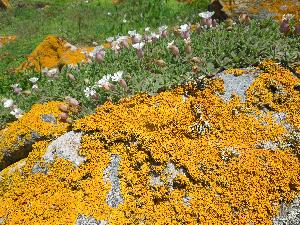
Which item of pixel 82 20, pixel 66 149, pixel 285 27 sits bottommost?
pixel 82 20

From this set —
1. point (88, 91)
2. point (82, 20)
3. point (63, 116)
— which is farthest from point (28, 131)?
point (82, 20)

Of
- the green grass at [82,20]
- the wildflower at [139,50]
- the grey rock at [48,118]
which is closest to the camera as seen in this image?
the grey rock at [48,118]

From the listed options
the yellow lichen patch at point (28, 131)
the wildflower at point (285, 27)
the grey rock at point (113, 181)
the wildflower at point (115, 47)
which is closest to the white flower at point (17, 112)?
the yellow lichen patch at point (28, 131)

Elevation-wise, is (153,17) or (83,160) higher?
(83,160)

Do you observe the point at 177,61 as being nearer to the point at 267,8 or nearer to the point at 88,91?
the point at 88,91

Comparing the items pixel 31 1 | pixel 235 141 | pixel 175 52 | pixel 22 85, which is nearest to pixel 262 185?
pixel 235 141

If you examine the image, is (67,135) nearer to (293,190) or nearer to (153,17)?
(293,190)

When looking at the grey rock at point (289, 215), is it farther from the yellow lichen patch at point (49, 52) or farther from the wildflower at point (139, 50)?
the yellow lichen patch at point (49, 52)
